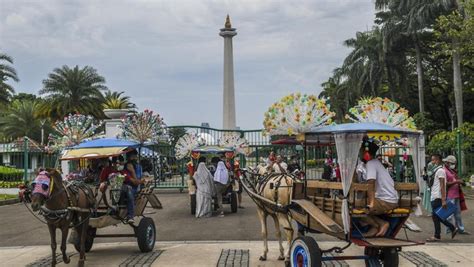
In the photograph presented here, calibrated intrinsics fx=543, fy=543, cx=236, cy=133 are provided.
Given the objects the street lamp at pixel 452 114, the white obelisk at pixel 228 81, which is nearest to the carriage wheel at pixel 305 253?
the white obelisk at pixel 228 81

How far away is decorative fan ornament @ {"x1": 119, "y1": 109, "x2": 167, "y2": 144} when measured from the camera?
11688 millimetres

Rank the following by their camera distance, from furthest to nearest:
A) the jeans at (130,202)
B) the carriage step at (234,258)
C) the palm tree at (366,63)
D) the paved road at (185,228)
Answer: the palm tree at (366,63)
the paved road at (185,228)
the jeans at (130,202)
the carriage step at (234,258)

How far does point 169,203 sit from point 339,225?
13.5 m

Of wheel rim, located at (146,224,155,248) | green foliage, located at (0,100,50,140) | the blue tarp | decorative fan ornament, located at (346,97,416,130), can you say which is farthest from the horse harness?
green foliage, located at (0,100,50,140)

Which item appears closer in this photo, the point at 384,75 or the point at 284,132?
the point at 284,132

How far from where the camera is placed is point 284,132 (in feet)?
29.3

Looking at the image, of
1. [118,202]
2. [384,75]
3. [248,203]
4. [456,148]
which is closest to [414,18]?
[384,75]

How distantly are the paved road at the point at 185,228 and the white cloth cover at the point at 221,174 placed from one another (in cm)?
110

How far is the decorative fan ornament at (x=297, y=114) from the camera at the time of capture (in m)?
8.66

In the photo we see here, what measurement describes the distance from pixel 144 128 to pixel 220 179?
4.85m

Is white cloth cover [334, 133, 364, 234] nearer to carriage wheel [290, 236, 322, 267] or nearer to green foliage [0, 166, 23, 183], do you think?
carriage wheel [290, 236, 322, 267]

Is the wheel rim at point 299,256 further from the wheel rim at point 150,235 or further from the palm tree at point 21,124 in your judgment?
the palm tree at point 21,124

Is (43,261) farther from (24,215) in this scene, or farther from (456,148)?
(456,148)

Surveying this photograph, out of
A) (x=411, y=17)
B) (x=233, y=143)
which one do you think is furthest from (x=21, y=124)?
(x=233, y=143)
